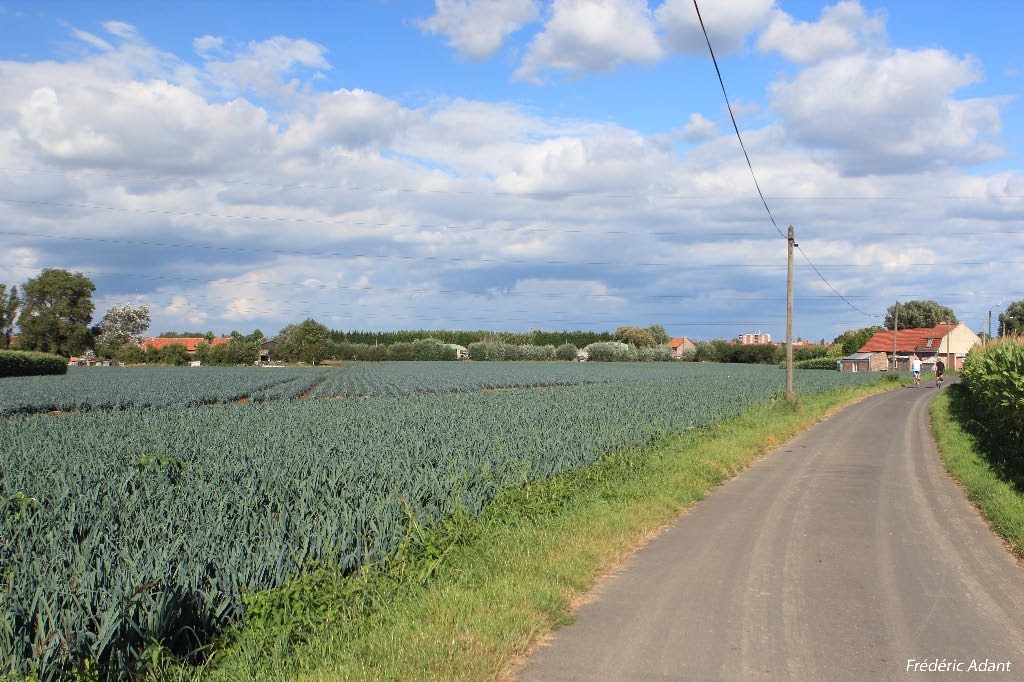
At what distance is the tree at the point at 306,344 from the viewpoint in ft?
354

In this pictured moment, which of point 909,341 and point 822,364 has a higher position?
point 909,341

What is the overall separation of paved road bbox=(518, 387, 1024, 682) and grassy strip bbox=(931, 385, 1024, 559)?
281 millimetres

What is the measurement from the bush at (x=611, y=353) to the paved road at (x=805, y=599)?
99.2 metres

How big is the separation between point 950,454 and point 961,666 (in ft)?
44.2

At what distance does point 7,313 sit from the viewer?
104 m

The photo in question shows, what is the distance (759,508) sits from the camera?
37.3 feet

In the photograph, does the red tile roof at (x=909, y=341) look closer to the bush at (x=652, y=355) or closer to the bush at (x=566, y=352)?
the bush at (x=652, y=355)

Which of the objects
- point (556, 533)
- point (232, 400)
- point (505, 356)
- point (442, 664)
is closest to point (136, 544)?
point (442, 664)

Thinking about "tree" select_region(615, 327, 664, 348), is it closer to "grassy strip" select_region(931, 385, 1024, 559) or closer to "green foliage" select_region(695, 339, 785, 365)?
"green foliage" select_region(695, 339, 785, 365)

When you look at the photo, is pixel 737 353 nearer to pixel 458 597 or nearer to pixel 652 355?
pixel 652 355

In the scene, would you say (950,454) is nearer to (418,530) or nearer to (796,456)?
(796,456)

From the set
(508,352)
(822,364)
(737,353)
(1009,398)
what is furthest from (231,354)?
(1009,398)

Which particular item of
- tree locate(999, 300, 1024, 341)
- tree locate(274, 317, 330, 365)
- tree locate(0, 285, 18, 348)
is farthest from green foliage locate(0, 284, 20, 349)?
tree locate(999, 300, 1024, 341)

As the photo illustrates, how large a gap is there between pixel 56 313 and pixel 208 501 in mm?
112606
